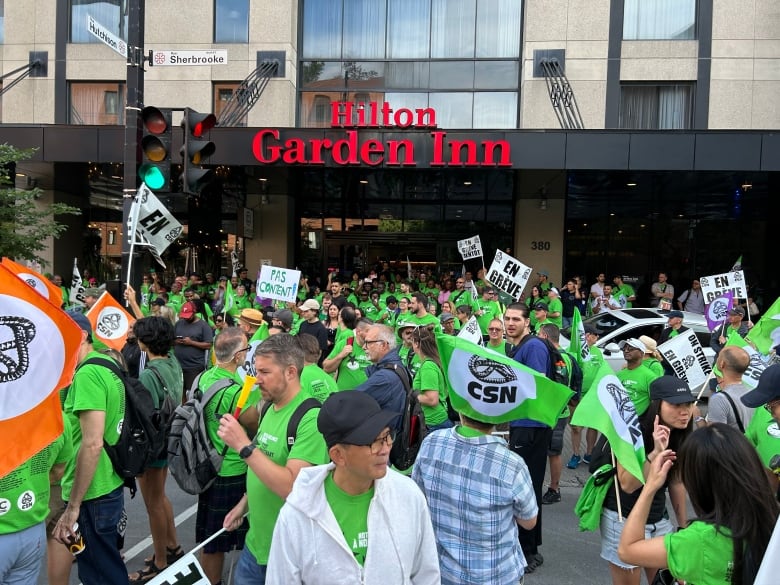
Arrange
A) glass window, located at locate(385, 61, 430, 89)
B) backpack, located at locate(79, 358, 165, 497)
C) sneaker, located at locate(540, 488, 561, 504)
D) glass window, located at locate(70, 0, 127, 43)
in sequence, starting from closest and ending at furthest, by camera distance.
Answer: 1. backpack, located at locate(79, 358, 165, 497)
2. sneaker, located at locate(540, 488, 561, 504)
3. glass window, located at locate(385, 61, 430, 89)
4. glass window, located at locate(70, 0, 127, 43)

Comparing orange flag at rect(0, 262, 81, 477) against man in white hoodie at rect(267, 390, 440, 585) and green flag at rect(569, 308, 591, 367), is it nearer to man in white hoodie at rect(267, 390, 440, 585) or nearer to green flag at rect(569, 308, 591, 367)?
man in white hoodie at rect(267, 390, 440, 585)

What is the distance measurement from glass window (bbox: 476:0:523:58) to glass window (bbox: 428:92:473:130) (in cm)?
141

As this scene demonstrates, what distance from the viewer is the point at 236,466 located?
4.16 meters

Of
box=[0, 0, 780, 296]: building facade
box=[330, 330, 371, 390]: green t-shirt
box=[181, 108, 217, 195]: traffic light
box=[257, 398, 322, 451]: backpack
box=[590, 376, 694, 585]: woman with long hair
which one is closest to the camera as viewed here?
box=[257, 398, 322, 451]: backpack

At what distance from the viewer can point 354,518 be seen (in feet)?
7.76

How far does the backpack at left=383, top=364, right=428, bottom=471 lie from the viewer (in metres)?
4.68

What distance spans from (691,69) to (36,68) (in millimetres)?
19126

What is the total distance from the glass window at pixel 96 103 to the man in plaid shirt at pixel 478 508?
749 inches

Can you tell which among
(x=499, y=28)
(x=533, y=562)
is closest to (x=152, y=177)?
(x=533, y=562)

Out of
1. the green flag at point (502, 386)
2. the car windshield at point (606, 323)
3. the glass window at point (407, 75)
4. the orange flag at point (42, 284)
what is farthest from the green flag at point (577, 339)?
the glass window at point (407, 75)

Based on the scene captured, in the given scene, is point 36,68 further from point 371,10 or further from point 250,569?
point 250,569

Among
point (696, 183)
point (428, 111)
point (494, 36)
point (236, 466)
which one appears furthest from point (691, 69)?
point (236, 466)

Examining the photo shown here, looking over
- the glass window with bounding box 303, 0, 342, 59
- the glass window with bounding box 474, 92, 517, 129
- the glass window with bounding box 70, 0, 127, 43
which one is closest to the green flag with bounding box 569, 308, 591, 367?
the glass window with bounding box 474, 92, 517, 129

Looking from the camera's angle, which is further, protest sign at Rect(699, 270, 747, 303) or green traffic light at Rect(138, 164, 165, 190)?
protest sign at Rect(699, 270, 747, 303)
